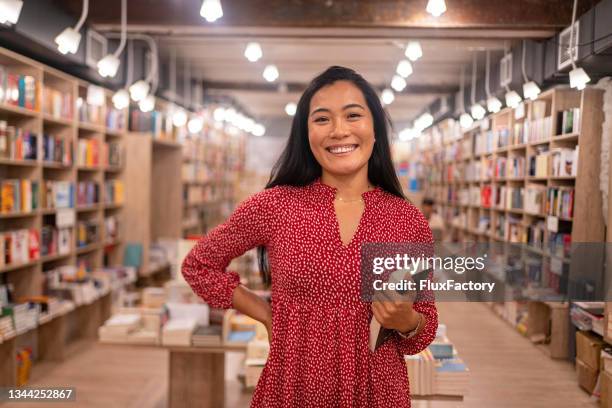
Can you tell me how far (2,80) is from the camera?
3885 mm

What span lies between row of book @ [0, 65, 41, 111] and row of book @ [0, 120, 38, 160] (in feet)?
0.64

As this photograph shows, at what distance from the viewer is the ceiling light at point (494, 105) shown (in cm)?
260

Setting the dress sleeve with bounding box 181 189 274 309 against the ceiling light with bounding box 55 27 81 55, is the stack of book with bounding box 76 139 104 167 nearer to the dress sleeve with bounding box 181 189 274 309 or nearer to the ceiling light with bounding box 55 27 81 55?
the ceiling light with bounding box 55 27 81 55

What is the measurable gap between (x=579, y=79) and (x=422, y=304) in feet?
4.52

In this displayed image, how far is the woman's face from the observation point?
1509 millimetres

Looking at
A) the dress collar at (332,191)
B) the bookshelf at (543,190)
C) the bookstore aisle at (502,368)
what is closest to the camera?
the dress collar at (332,191)

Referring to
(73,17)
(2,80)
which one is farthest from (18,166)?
(73,17)

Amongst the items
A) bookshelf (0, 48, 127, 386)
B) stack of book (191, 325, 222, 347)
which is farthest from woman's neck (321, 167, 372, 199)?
bookshelf (0, 48, 127, 386)

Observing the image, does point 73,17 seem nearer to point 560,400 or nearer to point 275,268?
point 275,268

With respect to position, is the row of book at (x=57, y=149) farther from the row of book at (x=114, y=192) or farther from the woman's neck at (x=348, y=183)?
the woman's neck at (x=348, y=183)

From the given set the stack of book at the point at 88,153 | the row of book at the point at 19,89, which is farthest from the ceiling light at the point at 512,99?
the stack of book at the point at 88,153

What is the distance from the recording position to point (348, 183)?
62.5 inches

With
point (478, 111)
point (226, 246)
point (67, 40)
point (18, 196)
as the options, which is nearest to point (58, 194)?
point (18, 196)

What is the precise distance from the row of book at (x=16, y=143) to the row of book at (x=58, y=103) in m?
0.38
